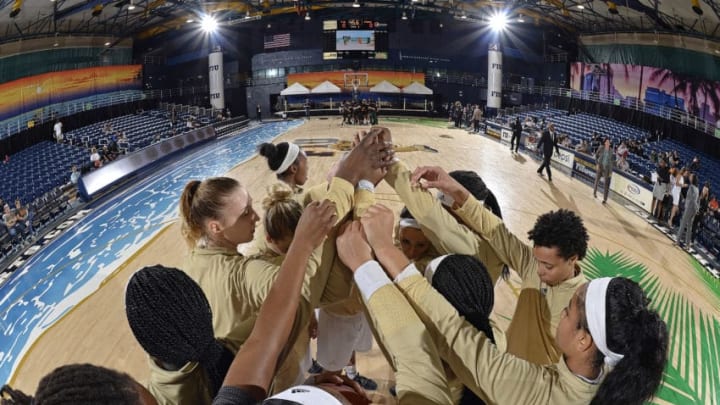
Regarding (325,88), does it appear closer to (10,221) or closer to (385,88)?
(385,88)

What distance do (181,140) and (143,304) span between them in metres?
17.7

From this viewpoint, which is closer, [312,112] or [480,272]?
[480,272]

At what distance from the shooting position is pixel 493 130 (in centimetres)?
2230

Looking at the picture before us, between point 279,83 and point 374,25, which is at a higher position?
point 374,25

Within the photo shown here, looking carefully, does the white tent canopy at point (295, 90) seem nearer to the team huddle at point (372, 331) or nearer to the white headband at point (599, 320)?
the team huddle at point (372, 331)

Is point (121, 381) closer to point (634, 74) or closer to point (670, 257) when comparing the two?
point (670, 257)

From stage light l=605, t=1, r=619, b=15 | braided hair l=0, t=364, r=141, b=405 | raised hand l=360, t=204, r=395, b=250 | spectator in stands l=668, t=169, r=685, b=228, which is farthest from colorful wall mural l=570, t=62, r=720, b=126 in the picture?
braided hair l=0, t=364, r=141, b=405

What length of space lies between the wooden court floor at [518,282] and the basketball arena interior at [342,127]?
4cm

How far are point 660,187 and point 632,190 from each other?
1.38m

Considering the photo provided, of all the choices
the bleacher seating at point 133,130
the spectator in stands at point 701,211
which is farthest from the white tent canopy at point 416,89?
the spectator in stands at point 701,211

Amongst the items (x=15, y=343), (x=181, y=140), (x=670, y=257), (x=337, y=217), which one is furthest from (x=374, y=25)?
(x=337, y=217)

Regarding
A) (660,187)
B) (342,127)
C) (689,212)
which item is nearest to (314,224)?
(689,212)

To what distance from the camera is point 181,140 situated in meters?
17.9

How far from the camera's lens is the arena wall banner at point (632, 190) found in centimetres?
1081
